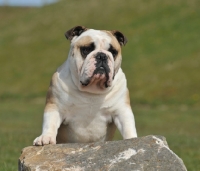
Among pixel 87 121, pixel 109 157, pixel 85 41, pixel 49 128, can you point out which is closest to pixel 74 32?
pixel 85 41

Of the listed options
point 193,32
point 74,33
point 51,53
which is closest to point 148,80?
point 193,32

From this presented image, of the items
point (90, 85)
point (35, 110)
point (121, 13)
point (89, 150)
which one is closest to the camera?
point (89, 150)

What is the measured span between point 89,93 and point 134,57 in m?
29.5

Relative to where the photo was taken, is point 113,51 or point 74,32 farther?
point 74,32

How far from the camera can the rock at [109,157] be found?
5520 mm

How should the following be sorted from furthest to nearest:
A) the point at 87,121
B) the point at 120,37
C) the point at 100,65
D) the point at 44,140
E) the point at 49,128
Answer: the point at 120,37
the point at 87,121
the point at 49,128
the point at 100,65
the point at 44,140

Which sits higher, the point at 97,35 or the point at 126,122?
the point at 97,35

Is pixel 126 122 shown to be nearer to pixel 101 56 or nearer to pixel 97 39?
pixel 101 56

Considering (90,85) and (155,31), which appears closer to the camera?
(90,85)

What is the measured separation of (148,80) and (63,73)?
25.5m

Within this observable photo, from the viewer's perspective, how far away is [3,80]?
3653cm

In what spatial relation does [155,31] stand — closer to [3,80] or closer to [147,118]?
[3,80]

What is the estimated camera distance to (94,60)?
652 cm

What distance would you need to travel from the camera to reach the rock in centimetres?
552
